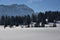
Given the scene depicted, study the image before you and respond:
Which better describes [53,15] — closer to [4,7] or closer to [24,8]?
[4,7]

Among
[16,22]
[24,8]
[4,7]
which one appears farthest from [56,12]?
[24,8]

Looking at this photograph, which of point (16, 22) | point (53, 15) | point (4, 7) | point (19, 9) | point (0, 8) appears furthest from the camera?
point (19, 9)

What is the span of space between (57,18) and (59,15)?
8.82 feet

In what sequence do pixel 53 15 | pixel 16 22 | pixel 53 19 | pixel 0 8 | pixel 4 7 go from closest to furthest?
pixel 16 22 < pixel 53 19 < pixel 53 15 < pixel 0 8 < pixel 4 7

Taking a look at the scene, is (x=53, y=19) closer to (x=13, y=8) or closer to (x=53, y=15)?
(x=53, y=15)

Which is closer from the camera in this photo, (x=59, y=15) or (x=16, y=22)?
(x=16, y=22)

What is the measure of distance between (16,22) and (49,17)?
9197 millimetres

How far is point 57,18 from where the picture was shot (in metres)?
41.6

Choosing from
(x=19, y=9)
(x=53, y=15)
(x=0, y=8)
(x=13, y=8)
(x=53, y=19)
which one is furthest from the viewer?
(x=19, y=9)

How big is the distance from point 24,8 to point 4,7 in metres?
21.6

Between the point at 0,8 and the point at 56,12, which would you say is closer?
the point at 56,12

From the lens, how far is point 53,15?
140 ft

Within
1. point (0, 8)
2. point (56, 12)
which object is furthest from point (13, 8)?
point (56, 12)

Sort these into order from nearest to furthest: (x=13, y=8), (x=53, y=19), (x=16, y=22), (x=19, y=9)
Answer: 1. (x=16, y=22)
2. (x=53, y=19)
3. (x=13, y=8)
4. (x=19, y=9)
